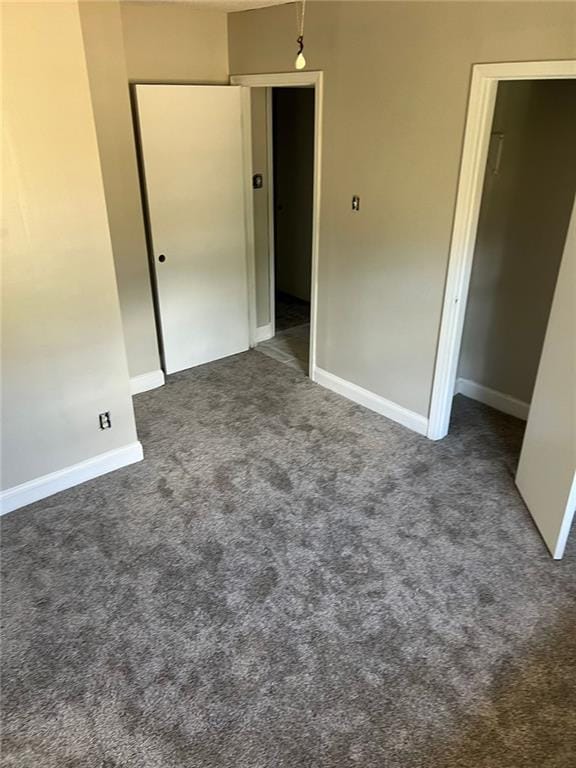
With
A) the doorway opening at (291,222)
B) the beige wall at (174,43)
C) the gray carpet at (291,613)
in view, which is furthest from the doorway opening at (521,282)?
the beige wall at (174,43)

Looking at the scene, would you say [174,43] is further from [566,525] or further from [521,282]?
[566,525]

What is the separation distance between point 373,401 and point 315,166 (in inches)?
65.2

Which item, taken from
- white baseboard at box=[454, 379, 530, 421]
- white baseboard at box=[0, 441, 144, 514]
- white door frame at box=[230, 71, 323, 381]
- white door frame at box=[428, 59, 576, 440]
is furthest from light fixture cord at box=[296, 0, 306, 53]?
white baseboard at box=[0, 441, 144, 514]

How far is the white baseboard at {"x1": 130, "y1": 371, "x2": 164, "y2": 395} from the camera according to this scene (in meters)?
4.15

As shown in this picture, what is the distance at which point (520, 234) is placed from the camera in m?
3.51

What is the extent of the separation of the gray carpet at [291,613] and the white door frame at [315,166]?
42.3 inches

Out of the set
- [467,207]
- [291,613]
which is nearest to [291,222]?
[467,207]

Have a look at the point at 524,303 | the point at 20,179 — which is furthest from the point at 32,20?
the point at 524,303

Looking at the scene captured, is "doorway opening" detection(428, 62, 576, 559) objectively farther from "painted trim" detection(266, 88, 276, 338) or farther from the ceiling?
"painted trim" detection(266, 88, 276, 338)

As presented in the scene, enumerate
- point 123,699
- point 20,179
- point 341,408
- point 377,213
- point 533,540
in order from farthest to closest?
→ point 341,408, point 377,213, point 533,540, point 20,179, point 123,699

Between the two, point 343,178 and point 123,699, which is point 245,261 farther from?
point 123,699

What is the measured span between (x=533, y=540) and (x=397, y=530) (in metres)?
0.67

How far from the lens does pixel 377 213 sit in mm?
3432

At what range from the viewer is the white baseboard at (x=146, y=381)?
4.15 m
